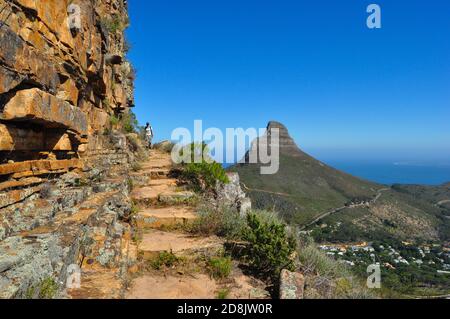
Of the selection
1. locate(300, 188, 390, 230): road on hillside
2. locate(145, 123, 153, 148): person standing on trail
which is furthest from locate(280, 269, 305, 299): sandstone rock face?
locate(300, 188, 390, 230): road on hillside

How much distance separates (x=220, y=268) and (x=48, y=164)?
3.46 m

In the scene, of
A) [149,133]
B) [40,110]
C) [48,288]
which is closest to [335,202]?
[149,133]

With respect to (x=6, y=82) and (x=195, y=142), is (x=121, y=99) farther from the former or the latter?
(x=6, y=82)

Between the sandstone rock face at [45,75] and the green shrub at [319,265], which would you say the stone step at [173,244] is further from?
the sandstone rock face at [45,75]

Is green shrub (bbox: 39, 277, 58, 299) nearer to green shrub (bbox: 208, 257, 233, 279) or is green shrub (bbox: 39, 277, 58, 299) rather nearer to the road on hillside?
green shrub (bbox: 208, 257, 233, 279)

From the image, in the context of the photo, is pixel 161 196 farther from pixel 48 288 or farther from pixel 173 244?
pixel 48 288

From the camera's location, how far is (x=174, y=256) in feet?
17.6

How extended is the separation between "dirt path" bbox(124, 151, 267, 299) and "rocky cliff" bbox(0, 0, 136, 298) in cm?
52

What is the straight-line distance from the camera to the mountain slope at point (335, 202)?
5241 cm

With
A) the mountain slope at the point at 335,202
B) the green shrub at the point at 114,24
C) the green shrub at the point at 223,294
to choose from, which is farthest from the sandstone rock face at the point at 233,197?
the mountain slope at the point at 335,202

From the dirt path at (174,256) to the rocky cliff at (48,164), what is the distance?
0.52m

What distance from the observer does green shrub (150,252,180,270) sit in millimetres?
5232

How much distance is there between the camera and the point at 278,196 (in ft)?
191

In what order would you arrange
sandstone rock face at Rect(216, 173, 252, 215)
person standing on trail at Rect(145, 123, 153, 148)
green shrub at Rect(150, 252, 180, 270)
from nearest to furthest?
green shrub at Rect(150, 252, 180, 270)
sandstone rock face at Rect(216, 173, 252, 215)
person standing on trail at Rect(145, 123, 153, 148)
